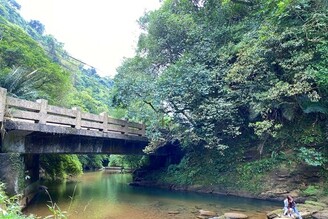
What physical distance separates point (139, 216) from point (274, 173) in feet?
27.1

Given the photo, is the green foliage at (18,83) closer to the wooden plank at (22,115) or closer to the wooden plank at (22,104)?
the wooden plank at (22,104)

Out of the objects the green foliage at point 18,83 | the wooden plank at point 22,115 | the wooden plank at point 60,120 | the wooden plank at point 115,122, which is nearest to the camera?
the wooden plank at point 22,115

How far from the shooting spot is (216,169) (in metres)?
18.1

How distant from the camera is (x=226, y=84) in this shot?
16375mm

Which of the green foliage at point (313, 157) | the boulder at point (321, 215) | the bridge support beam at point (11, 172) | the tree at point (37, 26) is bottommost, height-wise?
the boulder at point (321, 215)

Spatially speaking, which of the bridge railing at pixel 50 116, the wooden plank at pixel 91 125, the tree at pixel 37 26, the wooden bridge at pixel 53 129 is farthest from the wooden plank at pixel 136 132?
the tree at pixel 37 26

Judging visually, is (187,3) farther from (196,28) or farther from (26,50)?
(26,50)

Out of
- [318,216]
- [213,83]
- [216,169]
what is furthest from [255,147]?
[318,216]

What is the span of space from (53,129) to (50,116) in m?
0.51

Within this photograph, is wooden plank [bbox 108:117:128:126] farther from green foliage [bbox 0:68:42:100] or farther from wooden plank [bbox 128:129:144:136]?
green foliage [bbox 0:68:42:100]

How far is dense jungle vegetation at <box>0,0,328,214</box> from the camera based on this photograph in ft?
44.7

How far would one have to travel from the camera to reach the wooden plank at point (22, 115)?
9.38 meters

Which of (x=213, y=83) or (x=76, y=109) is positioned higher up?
(x=213, y=83)

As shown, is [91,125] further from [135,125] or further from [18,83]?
[135,125]
